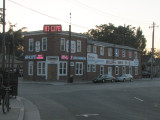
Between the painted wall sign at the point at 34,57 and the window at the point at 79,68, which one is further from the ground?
the painted wall sign at the point at 34,57

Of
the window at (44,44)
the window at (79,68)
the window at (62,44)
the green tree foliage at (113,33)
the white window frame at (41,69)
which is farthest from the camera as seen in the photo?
the green tree foliage at (113,33)

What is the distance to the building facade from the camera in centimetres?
3869

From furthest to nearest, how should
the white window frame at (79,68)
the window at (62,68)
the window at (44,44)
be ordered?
1. the white window frame at (79,68)
2. the window at (44,44)
3. the window at (62,68)

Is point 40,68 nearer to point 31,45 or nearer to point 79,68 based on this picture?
point 31,45

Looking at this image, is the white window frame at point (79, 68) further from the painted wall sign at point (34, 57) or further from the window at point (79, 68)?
the painted wall sign at point (34, 57)

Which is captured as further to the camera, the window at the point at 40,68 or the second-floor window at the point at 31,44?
the second-floor window at the point at 31,44

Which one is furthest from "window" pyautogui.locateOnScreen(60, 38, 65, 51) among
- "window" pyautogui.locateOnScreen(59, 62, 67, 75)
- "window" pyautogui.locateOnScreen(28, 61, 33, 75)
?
"window" pyautogui.locateOnScreen(28, 61, 33, 75)

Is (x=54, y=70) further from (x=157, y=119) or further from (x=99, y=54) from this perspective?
(x=157, y=119)

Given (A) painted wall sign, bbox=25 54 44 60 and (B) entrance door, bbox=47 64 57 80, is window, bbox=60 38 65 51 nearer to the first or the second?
(B) entrance door, bbox=47 64 57 80

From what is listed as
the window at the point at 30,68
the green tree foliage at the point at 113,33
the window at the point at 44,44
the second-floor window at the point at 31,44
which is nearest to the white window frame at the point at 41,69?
the window at the point at 30,68

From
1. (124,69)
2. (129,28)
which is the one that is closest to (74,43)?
(124,69)

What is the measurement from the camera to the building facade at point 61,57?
127 ft

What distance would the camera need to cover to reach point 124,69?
175 ft

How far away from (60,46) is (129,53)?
2172 cm
